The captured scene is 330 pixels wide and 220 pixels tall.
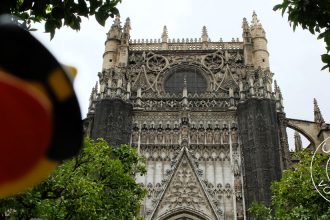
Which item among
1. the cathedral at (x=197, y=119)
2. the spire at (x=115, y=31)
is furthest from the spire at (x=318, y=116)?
the spire at (x=115, y=31)

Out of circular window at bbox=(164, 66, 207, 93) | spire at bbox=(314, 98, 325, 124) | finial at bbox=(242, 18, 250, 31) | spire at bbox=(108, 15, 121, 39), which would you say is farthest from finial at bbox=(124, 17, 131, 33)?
spire at bbox=(314, 98, 325, 124)

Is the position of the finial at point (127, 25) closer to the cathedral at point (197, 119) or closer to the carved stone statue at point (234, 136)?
the cathedral at point (197, 119)

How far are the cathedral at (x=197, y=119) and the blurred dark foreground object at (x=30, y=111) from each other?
2092cm

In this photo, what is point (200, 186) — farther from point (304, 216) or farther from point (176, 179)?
point (304, 216)

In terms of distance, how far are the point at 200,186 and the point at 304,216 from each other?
10.6 meters

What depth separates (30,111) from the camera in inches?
50.5

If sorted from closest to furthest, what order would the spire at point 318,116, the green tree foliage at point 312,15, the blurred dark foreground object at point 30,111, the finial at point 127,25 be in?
the blurred dark foreground object at point 30,111, the green tree foliage at point 312,15, the spire at point 318,116, the finial at point 127,25

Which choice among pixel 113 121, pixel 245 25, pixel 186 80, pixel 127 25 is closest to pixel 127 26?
pixel 127 25

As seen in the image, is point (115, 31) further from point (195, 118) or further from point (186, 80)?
point (195, 118)

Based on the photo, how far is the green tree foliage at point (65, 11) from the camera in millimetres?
4773

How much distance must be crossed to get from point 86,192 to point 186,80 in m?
18.3

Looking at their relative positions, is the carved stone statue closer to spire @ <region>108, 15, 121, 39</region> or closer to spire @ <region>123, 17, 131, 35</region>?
spire @ <region>123, 17, 131, 35</region>

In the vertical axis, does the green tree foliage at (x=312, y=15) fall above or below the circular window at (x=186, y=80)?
below

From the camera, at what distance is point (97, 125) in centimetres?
2419
